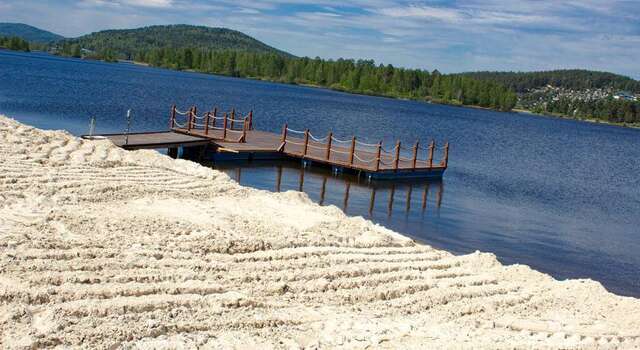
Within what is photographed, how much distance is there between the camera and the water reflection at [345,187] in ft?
64.8

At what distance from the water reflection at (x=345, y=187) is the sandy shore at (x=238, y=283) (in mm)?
6019

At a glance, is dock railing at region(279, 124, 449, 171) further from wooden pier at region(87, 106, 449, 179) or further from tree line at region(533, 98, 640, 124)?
tree line at region(533, 98, 640, 124)

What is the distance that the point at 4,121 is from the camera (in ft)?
66.9

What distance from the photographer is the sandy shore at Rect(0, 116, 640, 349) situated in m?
6.93

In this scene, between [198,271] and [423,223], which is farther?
[423,223]

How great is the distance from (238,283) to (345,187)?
1401 cm

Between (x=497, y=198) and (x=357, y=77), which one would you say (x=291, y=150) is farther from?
(x=357, y=77)

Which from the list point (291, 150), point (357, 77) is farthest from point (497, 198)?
point (357, 77)

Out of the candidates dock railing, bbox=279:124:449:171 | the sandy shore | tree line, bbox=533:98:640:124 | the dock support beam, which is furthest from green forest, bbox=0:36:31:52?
the sandy shore

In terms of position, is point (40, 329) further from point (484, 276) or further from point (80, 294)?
point (484, 276)

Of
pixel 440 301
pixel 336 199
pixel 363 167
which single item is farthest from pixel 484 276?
pixel 363 167

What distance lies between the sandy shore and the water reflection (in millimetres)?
6019

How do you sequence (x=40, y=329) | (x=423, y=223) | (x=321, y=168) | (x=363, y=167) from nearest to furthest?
(x=40, y=329)
(x=423, y=223)
(x=363, y=167)
(x=321, y=168)

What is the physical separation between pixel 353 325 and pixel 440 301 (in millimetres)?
2002
